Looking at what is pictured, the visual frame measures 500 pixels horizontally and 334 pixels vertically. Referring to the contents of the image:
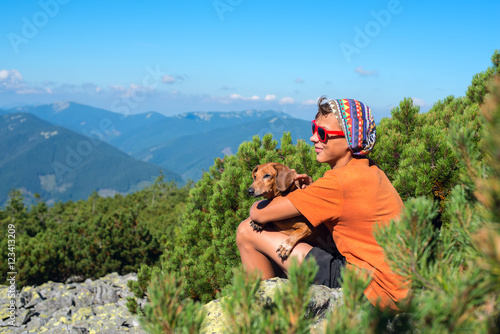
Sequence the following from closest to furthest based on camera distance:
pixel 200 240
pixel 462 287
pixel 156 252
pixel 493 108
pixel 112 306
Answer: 1. pixel 493 108
2. pixel 462 287
3. pixel 200 240
4. pixel 112 306
5. pixel 156 252

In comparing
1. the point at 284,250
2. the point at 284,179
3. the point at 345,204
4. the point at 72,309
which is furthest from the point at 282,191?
the point at 72,309

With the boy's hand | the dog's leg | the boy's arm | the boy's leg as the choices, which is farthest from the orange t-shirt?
the boy's hand

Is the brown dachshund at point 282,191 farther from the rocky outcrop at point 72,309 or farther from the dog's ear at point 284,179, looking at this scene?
the rocky outcrop at point 72,309

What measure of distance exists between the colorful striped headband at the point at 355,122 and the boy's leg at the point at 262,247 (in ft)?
4.01

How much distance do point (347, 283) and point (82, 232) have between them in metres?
16.6

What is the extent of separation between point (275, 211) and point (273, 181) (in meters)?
0.76

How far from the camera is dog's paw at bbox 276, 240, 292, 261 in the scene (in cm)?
354

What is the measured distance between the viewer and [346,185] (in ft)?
9.93

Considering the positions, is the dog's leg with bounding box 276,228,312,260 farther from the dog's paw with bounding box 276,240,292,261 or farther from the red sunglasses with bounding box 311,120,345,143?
the red sunglasses with bounding box 311,120,345,143

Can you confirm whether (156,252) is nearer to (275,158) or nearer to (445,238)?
(275,158)

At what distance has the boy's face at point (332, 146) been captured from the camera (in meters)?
3.41

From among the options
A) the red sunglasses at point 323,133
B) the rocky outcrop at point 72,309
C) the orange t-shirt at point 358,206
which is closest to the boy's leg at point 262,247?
the orange t-shirt at point 358,206

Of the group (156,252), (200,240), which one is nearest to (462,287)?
(200,240)

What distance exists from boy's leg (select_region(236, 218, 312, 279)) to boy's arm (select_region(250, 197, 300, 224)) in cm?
23
